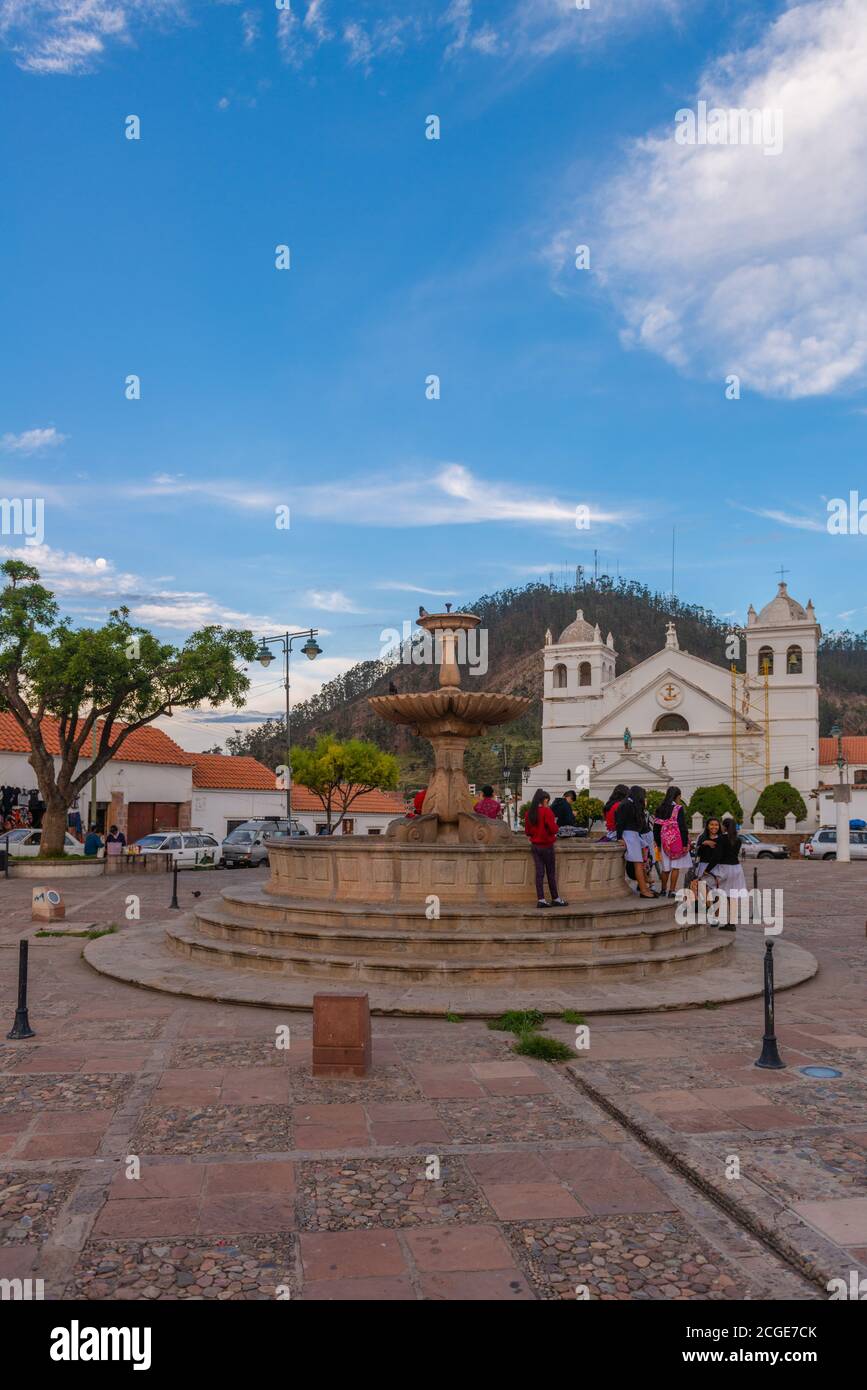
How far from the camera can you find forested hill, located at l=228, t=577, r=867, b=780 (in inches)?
3930

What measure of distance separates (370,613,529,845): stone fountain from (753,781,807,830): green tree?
131 ft

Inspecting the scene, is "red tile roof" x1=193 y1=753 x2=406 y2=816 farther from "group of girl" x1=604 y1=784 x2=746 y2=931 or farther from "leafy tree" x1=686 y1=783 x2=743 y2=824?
"group of girl" x1=604 y1=784 x2=746 y2=931

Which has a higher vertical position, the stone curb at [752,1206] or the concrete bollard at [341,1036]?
the concrete bollard at [341,1036]

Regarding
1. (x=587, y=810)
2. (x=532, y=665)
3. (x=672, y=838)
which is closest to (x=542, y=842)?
(x=672, y=838)

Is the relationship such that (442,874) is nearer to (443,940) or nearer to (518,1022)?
(443,940)

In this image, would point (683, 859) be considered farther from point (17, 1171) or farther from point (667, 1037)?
point (17, 1171)

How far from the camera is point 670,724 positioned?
5978cm

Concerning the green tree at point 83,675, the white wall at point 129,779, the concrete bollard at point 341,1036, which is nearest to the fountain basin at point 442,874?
the concrete bollard at point 341,1036

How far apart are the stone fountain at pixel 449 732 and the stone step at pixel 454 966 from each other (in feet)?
9.64

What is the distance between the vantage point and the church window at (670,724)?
194 ft

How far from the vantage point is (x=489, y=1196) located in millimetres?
4414

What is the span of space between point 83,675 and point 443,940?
50.3 feet

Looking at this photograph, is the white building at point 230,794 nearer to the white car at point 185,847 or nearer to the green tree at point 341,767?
the green tree at point 341,767

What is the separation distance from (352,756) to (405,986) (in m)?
33.4
